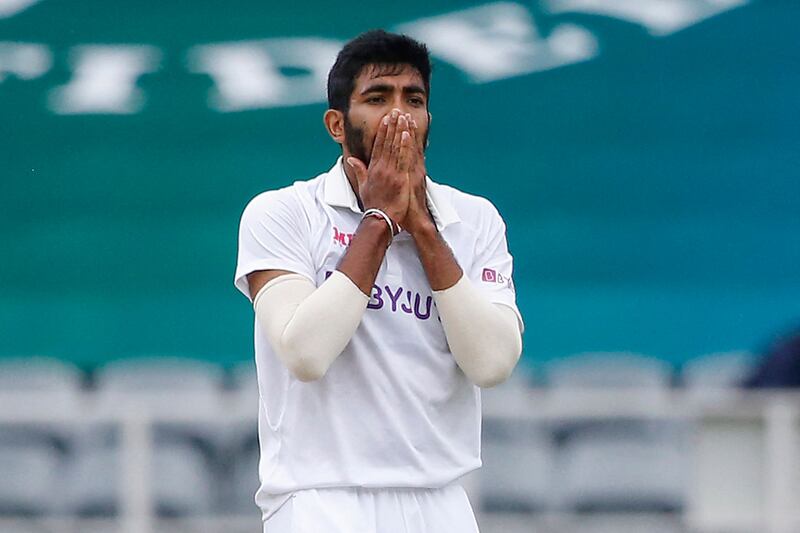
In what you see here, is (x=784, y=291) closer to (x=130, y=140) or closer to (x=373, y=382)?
(x=130, y=140)

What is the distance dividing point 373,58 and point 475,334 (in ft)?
1.60

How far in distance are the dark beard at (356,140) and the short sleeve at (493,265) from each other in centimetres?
22

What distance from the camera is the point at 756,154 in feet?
16.0

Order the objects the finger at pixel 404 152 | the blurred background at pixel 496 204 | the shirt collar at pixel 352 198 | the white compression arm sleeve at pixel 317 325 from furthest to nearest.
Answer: the blurred background at pixel 496 204
the shirt collar at pixel 352 198
the finger at pixel 404 152
the white compression arm sleeve at pixel 317 325

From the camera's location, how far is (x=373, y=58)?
8.14 feet

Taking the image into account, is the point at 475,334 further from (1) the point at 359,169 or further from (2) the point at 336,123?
(2) the point at 336,123

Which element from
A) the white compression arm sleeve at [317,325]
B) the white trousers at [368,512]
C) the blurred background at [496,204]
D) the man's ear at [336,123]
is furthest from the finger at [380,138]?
the blurred background at [496,204]

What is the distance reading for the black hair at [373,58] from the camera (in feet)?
8.14

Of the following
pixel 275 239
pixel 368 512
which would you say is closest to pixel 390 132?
pixel 275 239

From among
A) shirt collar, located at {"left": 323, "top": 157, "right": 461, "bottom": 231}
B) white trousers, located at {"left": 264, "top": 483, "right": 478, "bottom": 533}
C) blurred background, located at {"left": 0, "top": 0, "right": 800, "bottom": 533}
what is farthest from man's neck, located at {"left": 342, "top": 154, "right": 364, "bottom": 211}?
blurred background, located at {"left": 0, "top": 0, "right": 800, "bottom": 533}

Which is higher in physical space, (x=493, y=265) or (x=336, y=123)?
(x=336, y=123)

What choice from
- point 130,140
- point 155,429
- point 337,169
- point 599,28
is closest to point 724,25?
point 599,28

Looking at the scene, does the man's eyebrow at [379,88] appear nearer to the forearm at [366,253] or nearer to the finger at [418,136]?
the finger at [418,136]

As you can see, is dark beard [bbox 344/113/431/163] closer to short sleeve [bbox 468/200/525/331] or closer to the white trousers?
short sleeve [bbox 468/200/525/331]
